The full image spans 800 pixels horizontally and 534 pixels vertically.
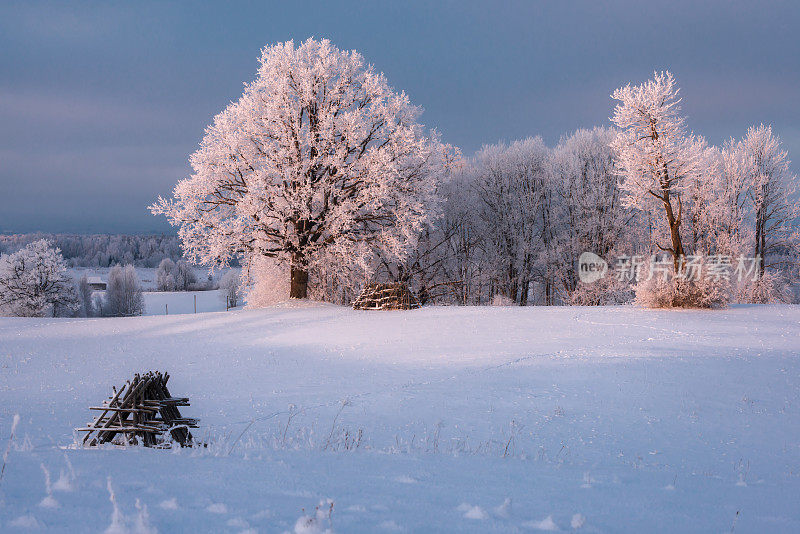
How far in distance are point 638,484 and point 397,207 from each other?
21.3 m

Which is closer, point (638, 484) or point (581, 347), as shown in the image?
point (638, 484)

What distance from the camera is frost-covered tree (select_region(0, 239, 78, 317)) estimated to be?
1726 inches

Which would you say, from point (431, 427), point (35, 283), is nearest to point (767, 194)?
point (431, 427)

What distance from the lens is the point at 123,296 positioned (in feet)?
241

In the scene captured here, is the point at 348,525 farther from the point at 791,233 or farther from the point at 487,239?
the point at 791,233

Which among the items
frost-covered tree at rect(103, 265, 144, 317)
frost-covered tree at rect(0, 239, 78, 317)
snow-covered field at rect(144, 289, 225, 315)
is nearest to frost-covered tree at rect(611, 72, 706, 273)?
frost-covered tree at rect(0, 239, 78, 317)

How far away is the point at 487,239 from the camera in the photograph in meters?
40.3

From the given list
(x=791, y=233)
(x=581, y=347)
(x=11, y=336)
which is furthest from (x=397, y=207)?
(x=791, y=233)

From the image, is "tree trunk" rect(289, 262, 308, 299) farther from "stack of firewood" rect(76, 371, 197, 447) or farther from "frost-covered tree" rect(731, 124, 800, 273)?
"frost-covered tree" rect(731, 124, 800, 273)

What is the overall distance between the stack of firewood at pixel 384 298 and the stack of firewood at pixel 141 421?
17.1m

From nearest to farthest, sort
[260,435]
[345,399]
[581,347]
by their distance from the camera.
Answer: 1. [260,435]
2. [345,399]
3. [581,347]

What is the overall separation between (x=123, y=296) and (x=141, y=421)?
3010 inches

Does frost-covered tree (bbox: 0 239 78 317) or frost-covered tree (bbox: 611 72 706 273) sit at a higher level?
frost-covered tree (bbox: 611 72 706 273)

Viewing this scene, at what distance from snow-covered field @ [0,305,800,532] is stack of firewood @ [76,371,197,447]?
0.41m
